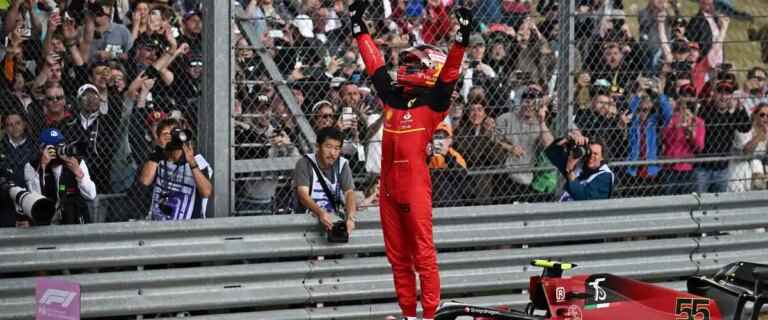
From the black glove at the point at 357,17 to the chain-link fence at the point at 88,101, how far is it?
3.76ft

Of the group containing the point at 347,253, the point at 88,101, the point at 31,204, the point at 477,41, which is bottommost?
the point at 347,253

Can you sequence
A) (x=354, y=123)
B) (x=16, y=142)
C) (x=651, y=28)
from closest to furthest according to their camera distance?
(x=16, y=142)
(x=354, y=123)
(x=651, y=28)

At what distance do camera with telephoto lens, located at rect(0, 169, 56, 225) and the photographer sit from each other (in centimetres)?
68

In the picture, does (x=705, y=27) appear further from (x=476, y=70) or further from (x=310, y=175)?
(x=310, y=175)

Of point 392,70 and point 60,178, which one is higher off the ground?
point 392,70

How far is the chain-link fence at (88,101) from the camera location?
8688 millimetres

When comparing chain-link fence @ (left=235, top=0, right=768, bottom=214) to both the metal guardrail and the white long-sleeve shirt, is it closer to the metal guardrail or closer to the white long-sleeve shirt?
the metal guardrail

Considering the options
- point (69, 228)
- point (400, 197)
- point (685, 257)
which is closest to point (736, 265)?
point (685, 257)

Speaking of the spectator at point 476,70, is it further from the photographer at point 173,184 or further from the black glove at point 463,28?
the photographer at point 173,184

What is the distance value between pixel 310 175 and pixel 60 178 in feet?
5.18

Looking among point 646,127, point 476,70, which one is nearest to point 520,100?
point 476,70

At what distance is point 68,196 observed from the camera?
866cm

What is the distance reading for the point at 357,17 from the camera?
834 cm

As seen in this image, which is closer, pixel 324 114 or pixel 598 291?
pixel 598 291
